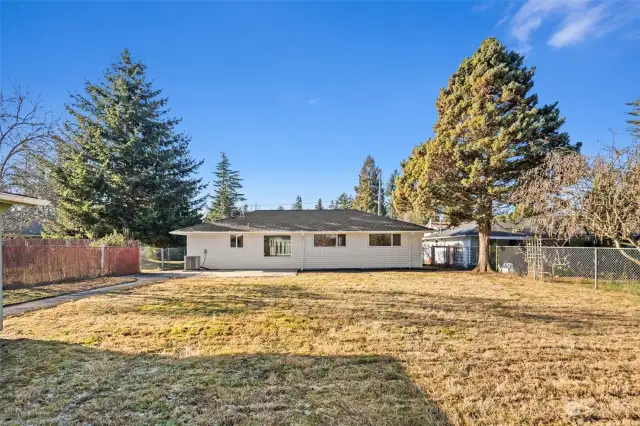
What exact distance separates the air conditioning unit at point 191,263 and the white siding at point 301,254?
42cm

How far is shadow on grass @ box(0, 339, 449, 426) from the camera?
9.14 feet

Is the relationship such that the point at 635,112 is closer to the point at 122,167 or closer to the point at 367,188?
the point at 367,188

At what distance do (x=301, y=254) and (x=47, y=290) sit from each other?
36.9ft

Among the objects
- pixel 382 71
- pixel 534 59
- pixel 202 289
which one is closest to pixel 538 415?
pixel 202 289

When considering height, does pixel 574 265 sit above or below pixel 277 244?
below

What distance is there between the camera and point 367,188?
47125 mm

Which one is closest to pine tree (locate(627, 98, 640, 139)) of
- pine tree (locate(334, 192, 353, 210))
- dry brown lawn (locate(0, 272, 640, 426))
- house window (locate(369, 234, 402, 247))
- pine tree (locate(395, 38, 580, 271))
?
pine tree (locate(395, 38, 580, 271))

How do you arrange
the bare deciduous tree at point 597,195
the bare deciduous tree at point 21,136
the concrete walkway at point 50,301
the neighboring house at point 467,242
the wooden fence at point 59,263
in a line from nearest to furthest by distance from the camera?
the concrete walkway at point 50,301 → the bare deciduous tree at point 597,195 → the wooden fence at point 59,263 → the bare deciduous tree at point 21,136 → the neighboring house at point 467,242

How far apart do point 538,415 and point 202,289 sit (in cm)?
989

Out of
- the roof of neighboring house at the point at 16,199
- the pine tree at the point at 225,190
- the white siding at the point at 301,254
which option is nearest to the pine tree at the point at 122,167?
the white siding at the point at 301,254

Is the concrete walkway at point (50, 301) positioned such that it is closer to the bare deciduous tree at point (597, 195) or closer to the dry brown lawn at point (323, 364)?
the dry brown lawn at point (323, 364)

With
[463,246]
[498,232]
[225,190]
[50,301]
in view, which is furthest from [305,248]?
[225,190]

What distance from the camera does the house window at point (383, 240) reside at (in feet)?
61.5

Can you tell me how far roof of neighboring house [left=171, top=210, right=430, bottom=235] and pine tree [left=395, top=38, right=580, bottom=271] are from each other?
2411 millimetres
